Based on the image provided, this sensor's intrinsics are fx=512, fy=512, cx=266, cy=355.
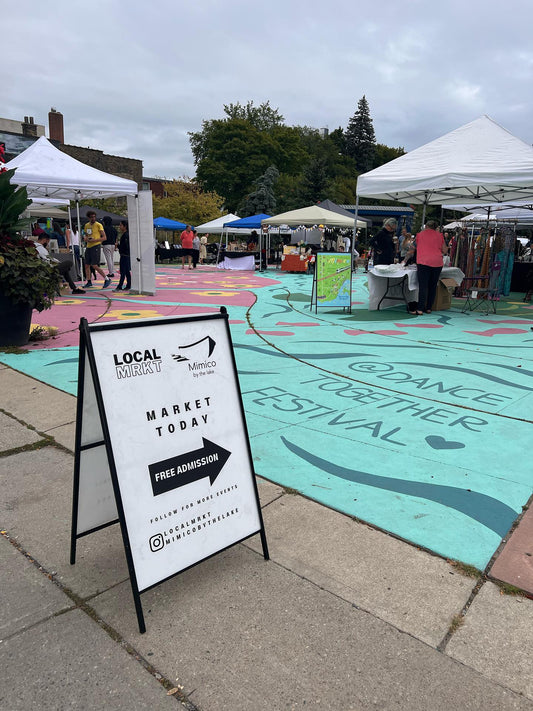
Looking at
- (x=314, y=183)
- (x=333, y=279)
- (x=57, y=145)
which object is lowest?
(x=333, y=279)

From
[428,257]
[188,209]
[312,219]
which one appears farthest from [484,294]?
[188,209]

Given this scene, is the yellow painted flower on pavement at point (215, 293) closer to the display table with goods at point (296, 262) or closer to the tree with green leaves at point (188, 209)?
the display table with goods at point (296, 262)

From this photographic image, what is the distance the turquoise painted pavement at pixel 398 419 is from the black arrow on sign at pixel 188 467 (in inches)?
40.6

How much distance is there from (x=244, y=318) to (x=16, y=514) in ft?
25.3

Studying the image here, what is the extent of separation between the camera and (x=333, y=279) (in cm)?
1109

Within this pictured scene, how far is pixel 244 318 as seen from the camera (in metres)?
10.5

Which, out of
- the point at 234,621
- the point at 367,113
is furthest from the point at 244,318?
the point at 367,113

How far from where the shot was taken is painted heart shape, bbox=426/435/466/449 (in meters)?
4.05

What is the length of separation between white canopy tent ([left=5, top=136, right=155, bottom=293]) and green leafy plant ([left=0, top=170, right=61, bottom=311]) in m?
5.26

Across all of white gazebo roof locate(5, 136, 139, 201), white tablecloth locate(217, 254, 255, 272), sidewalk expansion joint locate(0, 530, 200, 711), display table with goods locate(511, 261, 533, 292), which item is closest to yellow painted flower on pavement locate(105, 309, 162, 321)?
white gazebo roof locate(5, 136, 139, 201)

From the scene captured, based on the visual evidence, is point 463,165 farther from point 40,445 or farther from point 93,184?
point 40,445

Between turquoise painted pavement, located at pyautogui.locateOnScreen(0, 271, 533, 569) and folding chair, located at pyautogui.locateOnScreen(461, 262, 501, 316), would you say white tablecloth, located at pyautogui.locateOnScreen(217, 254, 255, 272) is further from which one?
turquoise painted pavement, located at pyautogui.locateOnScreen(0, 271, 533, 569)

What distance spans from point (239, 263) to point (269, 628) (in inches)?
1037

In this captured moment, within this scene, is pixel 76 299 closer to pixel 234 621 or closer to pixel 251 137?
pixel 234 621
